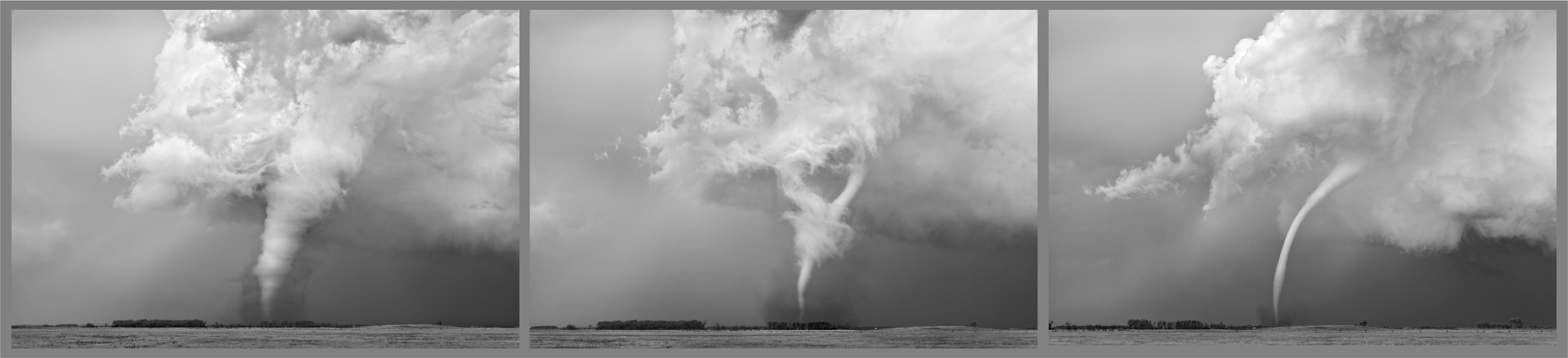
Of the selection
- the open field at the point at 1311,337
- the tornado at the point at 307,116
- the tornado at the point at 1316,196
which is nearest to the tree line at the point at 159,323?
the tornado at the point at 307,116

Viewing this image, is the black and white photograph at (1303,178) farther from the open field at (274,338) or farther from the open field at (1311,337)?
the open field at (274,338)

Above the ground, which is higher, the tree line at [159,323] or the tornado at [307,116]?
the tornado at [307,116]

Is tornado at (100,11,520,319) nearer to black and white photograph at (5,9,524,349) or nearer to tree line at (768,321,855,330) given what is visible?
black and white photograph at (5,9,524,349)

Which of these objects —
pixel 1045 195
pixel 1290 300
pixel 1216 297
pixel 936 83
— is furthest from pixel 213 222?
pixel 1290 300

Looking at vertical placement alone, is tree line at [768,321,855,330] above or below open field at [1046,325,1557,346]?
above

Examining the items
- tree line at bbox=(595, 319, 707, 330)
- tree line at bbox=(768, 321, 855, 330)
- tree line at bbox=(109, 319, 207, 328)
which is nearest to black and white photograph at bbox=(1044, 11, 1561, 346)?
tree line at bbox=(768, 321, 855, 330)

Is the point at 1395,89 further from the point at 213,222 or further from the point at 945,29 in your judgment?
the point at 213,222

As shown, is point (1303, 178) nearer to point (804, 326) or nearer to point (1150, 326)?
point (1150, 326)

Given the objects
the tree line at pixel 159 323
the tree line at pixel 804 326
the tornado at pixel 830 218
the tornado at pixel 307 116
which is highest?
the tornado at pixel 307 116
